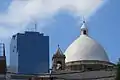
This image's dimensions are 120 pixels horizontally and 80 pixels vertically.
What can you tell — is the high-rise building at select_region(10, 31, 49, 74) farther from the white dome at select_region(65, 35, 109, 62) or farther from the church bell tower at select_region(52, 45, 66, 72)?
the white dome at select_region(65, 35, 109, 62)

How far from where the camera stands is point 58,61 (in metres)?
87.5

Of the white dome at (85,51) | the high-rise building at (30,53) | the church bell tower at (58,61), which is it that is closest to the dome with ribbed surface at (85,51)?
the white dome at (85,51)

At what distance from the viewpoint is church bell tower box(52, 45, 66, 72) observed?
86.9 m

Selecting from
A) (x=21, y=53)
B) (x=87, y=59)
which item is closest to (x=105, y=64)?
(x=87, y=59)

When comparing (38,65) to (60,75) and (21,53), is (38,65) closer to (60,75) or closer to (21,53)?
(21,53)

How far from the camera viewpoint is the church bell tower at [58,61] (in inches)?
3423

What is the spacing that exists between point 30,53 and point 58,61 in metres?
7.03

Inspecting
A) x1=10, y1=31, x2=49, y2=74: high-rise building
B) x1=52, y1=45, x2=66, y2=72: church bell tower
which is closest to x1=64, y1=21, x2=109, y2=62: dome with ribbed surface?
x1=52, y1=45, x2=66, y2=72: church bell tower

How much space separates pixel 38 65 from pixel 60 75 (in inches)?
363

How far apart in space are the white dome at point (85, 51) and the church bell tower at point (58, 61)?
6.94 feet

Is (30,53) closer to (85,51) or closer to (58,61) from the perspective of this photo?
(58,61)

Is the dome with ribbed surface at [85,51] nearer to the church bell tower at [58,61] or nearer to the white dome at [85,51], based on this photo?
the white dome at [85,51]

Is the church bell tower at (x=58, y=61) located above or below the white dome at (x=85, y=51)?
below

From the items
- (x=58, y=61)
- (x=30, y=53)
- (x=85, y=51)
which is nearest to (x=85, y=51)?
(x=85, y=51)
